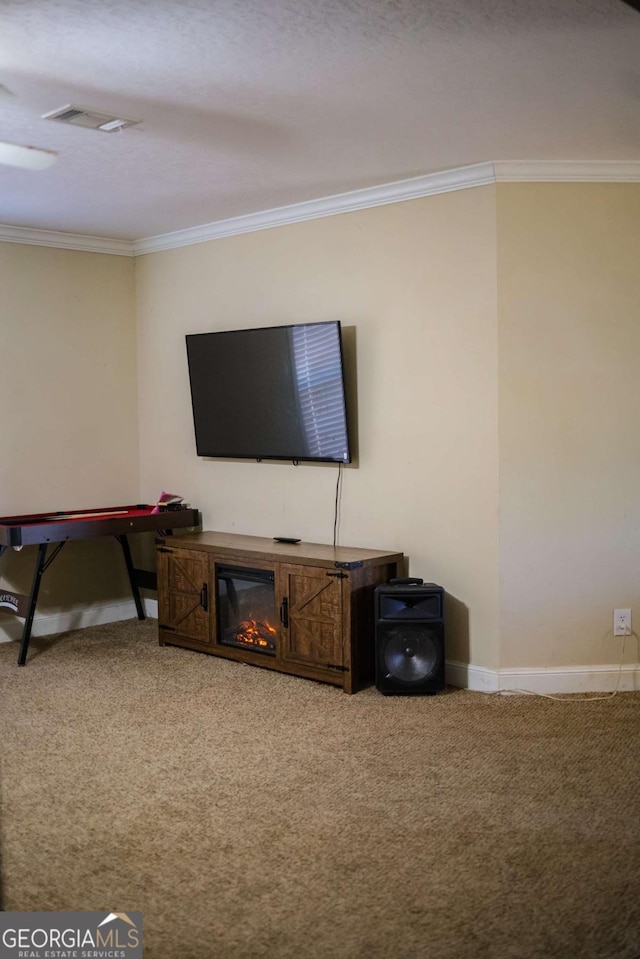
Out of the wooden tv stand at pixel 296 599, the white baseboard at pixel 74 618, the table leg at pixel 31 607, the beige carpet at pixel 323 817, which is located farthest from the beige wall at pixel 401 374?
the table leg at pixel 31 607

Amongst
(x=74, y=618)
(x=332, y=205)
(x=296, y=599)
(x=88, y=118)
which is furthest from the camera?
(x=74, y=618)

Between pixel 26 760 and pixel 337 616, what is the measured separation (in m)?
1.53

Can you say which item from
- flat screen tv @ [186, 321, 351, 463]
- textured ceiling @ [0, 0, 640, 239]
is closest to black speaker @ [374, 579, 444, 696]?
flat screen tv @ [186, 321, 351, 463]

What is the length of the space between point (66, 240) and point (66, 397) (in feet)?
3.15

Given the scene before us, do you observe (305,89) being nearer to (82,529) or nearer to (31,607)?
(82,529)

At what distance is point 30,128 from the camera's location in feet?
12.1

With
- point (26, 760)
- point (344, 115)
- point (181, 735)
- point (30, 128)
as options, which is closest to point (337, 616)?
point (181, 735)

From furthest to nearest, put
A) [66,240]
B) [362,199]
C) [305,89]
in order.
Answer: [66,240] < [362,199] < [305,89]

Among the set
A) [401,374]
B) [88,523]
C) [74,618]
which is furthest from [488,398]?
[74,618]

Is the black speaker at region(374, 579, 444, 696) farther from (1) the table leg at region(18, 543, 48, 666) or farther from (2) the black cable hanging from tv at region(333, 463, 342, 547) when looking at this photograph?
(1) the table leg at region(18, 543, 48, 666)

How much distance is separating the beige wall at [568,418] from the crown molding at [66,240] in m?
2.69

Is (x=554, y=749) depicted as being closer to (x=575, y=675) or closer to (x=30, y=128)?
(x=575, y=675)

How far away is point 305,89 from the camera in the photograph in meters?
3.23

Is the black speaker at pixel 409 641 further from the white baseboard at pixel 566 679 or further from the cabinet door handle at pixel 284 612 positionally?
the cabinet door handle at pixel 284 612
